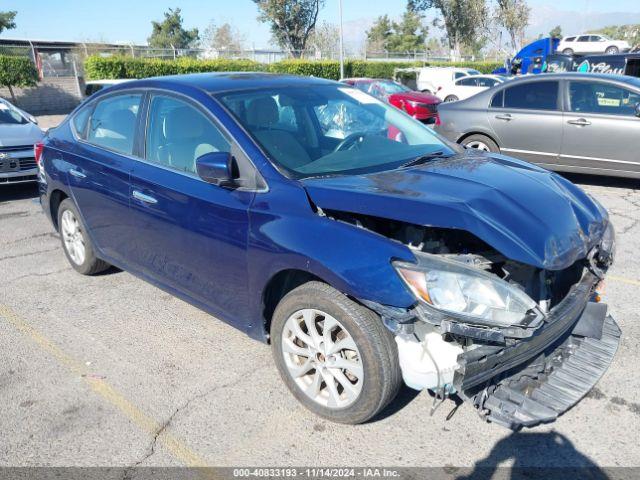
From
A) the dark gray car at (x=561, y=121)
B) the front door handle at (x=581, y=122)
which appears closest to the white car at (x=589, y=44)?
the dark gray car at (x=561, y=121)

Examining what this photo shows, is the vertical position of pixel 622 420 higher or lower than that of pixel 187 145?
lower

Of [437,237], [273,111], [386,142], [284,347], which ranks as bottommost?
[284,347]

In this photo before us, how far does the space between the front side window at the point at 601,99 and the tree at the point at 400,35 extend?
67730 mm

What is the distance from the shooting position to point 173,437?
9.26ft

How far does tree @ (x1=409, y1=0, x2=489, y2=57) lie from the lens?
164 feet

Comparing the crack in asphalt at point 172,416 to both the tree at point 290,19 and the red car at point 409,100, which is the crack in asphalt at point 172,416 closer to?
the red car at point 409,100

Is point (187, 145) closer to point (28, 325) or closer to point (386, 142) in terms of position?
point (386, 142)

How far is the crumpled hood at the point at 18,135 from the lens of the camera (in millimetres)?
7909

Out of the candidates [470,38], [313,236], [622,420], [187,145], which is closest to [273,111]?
[187,145]

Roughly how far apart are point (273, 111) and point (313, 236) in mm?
1160

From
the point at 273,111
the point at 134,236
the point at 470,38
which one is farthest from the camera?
the point at 470,38

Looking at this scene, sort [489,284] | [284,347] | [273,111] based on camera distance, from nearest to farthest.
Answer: [489,284] < [284,347] < [273,111]

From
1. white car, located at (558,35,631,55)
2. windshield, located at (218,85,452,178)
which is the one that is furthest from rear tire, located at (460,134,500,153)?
white car, located at (558,35,631,55)

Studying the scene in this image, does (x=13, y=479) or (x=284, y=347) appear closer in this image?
(x=13, y=479)
